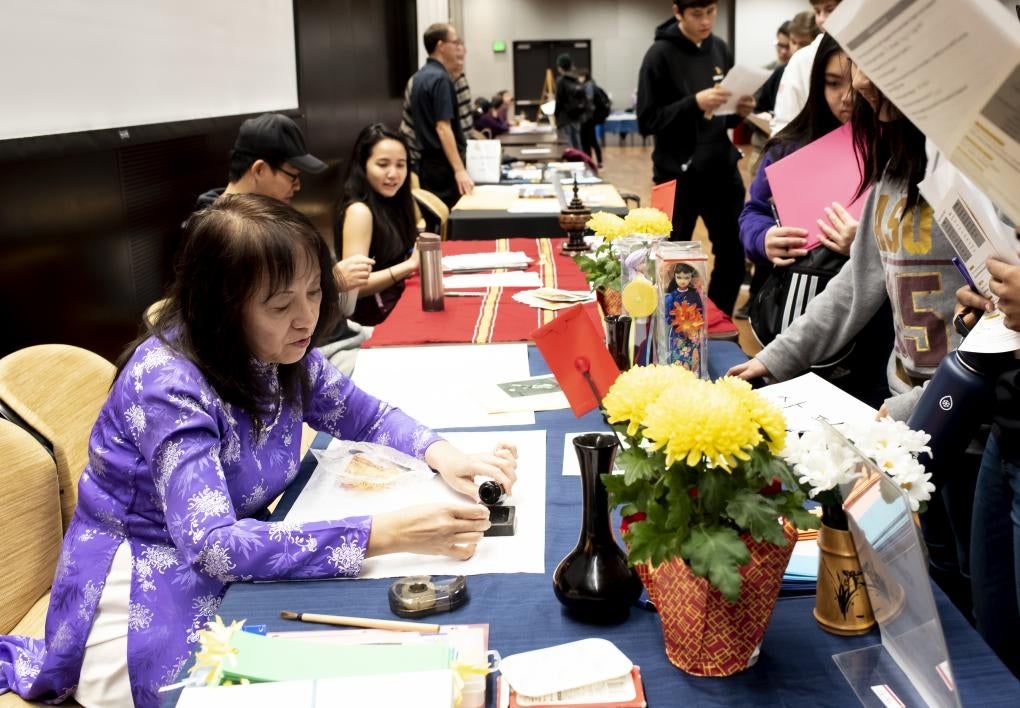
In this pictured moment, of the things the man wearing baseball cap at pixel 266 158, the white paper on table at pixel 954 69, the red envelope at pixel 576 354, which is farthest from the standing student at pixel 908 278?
the man wearing baseball cap at pixel 266 158

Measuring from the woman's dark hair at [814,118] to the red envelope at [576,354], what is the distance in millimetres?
1237

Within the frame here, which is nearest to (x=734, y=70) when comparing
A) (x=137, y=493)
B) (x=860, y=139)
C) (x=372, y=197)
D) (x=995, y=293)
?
(x=372, y=197)

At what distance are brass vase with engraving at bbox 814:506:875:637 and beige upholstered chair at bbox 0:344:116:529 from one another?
130cm

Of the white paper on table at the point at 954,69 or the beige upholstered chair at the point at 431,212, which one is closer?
the white paper on table at the point at 954,69

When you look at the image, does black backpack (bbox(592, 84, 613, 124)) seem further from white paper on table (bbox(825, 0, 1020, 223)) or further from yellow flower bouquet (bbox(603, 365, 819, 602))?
yellow flower bouquet (bbox(603, 365, 819, 602))

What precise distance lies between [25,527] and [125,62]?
2.01 metres

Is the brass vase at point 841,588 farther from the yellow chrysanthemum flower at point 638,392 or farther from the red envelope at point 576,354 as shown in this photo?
the red envelope at point 576,354

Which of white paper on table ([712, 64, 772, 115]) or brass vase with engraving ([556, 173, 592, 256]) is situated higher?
white paper on table ([712, 64, 772, 115])

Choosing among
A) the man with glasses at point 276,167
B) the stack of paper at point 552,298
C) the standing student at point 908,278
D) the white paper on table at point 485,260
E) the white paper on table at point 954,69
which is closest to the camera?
the white paper on table at point 954,69

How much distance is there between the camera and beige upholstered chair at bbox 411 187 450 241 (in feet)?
17.1

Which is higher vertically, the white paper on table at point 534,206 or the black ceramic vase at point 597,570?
the white paper on table at point 534,206

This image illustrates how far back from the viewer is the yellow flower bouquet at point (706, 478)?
871mm

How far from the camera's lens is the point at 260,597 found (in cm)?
119

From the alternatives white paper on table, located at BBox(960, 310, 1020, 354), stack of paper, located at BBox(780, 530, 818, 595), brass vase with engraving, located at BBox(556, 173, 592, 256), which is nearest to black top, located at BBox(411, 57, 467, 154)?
brass vase with engraving, located at BBox(556, 173, 592, 256)
